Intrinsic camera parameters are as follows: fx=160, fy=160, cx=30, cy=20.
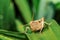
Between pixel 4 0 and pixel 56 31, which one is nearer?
pixel 56 31

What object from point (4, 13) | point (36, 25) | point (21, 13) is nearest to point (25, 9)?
point (21, 13)

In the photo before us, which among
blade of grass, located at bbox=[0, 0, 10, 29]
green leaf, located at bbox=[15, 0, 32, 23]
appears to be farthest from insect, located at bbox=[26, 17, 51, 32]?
green leaf, located at bbox=[15, 0, 32, 23]

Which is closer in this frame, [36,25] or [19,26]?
[36,25]

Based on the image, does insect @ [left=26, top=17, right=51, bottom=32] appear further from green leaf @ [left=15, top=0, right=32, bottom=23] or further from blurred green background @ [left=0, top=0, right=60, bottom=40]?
green leaf @ [left=15, top=0, right=32, bottom=23]

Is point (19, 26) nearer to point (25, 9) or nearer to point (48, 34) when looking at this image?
point (25, 9)

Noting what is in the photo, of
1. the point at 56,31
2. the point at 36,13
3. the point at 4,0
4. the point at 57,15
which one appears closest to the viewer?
the point at 56,31

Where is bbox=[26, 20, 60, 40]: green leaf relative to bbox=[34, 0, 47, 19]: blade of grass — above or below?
below

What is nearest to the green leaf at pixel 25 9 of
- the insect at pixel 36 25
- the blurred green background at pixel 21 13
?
the blurred green background at pixel 21 13

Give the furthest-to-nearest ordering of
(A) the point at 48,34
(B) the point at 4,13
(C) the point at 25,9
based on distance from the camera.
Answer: (C) the point at 25,9
(B) the point at 4,13
(A) the point at 48,34

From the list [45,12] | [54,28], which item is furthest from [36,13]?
[54,28]

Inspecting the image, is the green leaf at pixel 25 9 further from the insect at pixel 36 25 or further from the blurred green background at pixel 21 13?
the insect at pixel 36 25

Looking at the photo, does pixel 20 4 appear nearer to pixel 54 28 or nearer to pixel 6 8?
pixel 6 8
